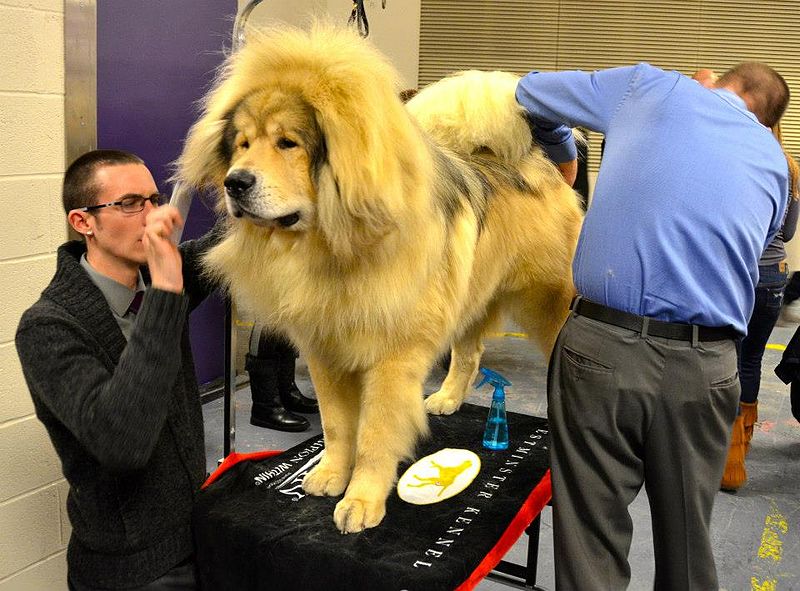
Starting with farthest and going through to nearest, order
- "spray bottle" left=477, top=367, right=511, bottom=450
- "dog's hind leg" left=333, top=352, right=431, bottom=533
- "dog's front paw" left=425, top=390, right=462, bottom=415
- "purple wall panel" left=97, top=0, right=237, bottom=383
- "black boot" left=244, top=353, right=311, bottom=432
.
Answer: "black boot" left=244, top=353, right=311, bottom=432, "purple wall panel" left=97, top=0, right=237, bottom=383, "dog's front paw" left=425, top=390, right=462, bottom=415, "spray bottle" left=477, top=367, right=511, bottom=450, "dog's hind leg" left=333, top=352, right=431, bottom=533

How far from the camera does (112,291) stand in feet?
5.69

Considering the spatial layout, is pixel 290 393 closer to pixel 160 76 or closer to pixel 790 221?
pixel 160 76

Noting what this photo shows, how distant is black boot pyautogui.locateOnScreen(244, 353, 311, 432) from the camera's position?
12.7ft

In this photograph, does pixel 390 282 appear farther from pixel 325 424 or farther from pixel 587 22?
pixel 587 22

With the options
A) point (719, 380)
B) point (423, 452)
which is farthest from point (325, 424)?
point (719, 380)

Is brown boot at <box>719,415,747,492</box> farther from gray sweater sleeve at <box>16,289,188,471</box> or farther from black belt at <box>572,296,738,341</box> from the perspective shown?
gray sweater sleeve at <box>16,289,188,471</box>

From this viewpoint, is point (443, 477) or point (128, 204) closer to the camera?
point (128, 204)

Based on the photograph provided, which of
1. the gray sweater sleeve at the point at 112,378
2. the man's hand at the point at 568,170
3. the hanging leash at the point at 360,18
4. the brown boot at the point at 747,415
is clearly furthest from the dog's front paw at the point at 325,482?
the brown boot at the point at 747,415

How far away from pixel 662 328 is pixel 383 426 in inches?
27.5

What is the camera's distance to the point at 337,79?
167 cm

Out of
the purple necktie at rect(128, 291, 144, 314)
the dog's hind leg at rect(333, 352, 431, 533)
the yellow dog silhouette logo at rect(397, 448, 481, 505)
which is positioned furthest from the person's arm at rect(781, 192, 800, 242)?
the purple necktie at rect(128, 291, 144, 314)

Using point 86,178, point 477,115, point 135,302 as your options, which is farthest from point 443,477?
point 86,178

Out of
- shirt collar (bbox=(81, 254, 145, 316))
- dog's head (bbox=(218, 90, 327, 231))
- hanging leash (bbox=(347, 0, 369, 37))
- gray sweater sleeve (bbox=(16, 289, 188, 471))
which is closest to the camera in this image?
gray sweater sleeve (bbox=(16, 289, 188, 471))

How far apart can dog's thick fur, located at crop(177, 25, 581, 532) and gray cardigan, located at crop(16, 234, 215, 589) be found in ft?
0.88
